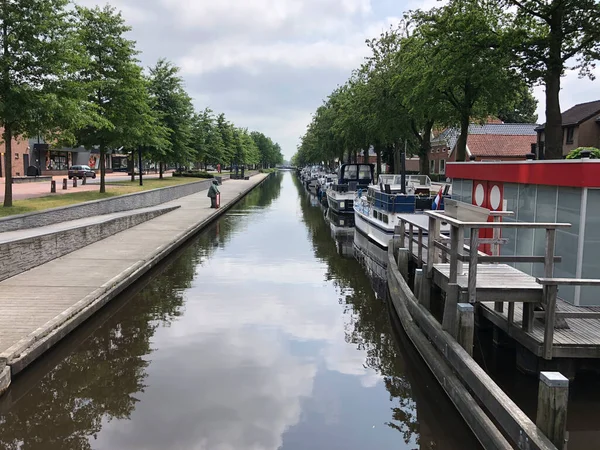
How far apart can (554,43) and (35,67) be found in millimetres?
17504

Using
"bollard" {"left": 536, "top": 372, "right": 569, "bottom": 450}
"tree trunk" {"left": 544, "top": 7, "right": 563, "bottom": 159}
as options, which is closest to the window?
"tree trunk" {"left": 544, "top": 7, "right": 563, "bottom": 159}

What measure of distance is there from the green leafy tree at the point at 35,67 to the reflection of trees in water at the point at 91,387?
7.64 m

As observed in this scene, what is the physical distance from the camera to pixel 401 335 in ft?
35.0

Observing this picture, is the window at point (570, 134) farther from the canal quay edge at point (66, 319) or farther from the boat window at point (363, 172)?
the canal quay edge at point (66, 319)

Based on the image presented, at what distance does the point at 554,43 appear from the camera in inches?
747

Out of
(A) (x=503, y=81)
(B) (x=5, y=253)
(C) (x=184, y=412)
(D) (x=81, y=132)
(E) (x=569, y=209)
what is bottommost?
(C) (x=184, y=412)

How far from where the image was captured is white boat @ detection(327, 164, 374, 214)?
1254 inches

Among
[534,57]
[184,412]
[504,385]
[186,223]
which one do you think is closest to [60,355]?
[184,412]

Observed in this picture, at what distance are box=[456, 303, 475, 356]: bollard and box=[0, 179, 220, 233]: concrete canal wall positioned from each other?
1192cm

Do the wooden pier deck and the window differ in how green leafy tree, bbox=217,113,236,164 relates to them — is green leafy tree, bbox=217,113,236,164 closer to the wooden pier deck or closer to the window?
the window

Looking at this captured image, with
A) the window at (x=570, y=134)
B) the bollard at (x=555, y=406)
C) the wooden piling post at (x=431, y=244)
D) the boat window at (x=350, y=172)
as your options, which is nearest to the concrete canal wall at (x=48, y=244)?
the wooden piling post at (x=431, y=244)

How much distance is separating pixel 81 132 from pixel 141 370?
20.2m

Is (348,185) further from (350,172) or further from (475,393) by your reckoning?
(475,393)

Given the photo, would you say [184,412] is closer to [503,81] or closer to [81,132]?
[503,81]
